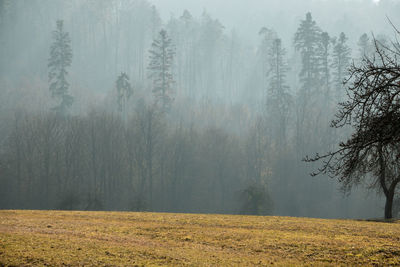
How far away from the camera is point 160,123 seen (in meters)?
58.8

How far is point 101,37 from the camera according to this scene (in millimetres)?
96812

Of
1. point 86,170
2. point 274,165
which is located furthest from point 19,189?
point 274,165

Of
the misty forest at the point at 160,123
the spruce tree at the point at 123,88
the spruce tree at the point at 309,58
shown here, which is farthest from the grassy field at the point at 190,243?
the spruce tree at the point at 309,58

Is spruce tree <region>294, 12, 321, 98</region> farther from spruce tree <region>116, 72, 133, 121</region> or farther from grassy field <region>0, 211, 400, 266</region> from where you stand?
grassy field <region>0, 211, 400, 266</region>

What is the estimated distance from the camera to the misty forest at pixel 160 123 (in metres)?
50.4

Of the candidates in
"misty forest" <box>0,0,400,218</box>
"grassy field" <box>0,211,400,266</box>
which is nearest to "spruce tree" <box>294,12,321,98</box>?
"misty forest" <box>0,0,400,218</box>

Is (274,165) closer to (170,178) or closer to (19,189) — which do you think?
(170,178)

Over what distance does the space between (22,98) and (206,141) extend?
103 feet

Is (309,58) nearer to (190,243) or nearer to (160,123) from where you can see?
(160,123)

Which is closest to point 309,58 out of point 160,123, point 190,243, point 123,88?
point 160,123

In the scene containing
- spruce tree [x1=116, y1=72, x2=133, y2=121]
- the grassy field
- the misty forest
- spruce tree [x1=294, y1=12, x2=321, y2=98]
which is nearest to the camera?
the grassy field

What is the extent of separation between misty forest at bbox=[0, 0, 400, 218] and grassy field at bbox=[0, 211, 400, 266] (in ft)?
42.2

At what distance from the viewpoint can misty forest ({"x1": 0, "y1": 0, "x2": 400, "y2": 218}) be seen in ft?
165

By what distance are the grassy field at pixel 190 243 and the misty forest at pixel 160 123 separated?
12.9 meters
